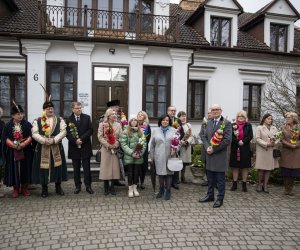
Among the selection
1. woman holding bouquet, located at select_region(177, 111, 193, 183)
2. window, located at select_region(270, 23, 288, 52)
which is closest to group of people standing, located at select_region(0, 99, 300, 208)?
woman holding bouquet, located at select_region(177, 111, 193, 183)

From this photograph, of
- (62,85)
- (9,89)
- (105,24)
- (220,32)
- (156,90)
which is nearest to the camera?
(62,85)

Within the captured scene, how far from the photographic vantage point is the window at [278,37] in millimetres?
14172

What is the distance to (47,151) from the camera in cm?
632

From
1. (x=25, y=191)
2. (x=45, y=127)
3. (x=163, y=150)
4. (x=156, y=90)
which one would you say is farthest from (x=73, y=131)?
(x=156, y=90)

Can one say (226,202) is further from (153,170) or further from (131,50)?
(131,50)

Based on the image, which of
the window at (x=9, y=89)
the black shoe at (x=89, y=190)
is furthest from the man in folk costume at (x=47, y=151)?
the window at (x=9, y=89)

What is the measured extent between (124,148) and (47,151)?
1.62 m

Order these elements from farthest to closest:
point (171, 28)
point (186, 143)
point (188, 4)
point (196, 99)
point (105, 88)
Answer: point (188, 4) → point (196, 99) → point (171, 28) → point (105, 88) → point (186, 143)

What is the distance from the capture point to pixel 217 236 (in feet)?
14.9

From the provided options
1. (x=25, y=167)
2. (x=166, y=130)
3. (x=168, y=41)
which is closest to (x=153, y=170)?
(x=166, y=130)

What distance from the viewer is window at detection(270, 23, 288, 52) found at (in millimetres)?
14172

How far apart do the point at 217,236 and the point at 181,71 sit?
7.58m

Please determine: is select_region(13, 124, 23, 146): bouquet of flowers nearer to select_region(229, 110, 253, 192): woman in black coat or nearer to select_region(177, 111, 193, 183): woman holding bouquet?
select_region(177, 111, 193, 183): woman holding bouquet

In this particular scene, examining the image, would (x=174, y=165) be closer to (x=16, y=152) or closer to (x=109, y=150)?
(x=109, y=150)
